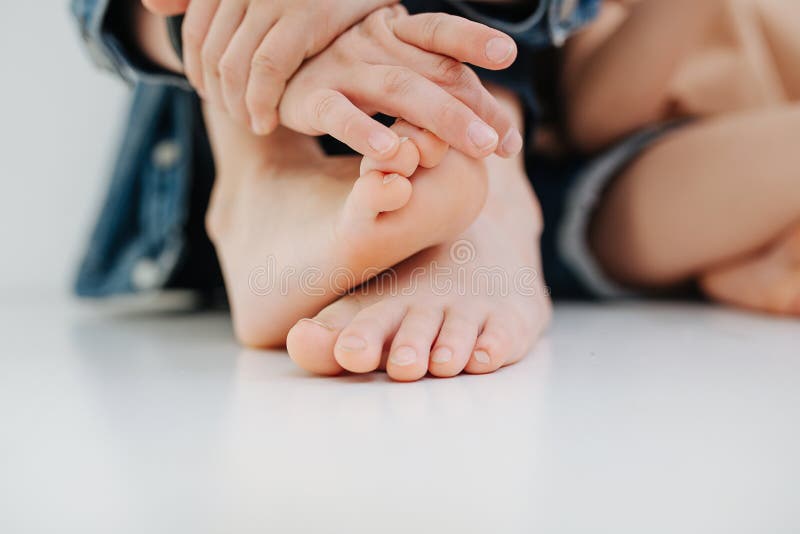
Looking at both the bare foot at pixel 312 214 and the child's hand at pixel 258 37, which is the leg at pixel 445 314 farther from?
the child's hand at pixel 258 37

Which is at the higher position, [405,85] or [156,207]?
[405,85]

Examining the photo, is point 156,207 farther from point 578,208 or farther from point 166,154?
point 578,208

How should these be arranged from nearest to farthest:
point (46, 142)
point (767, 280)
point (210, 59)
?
point (210, 59)
point (767, 280)
point (46, 142)

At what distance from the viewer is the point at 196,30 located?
570 millimetres

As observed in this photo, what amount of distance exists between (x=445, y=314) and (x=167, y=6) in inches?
12.2

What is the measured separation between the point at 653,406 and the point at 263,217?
351 mm

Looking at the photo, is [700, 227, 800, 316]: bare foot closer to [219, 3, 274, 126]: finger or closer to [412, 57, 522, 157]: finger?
[412, 57, 522, 157]: finger

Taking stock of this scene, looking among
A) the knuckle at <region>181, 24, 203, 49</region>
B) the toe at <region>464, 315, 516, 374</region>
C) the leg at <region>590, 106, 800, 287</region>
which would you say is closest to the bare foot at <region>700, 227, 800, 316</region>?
the leg at <region>590, 106, 800, 287</region>

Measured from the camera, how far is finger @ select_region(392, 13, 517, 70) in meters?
0.48

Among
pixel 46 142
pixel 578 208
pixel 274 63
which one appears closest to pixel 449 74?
pixel 274 63

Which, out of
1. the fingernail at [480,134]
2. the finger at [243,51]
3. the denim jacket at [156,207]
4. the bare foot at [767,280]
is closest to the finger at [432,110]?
the fingernail at [480,134]

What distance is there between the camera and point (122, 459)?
0.36 m

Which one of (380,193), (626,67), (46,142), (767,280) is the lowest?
(46,142)

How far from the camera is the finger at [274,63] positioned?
0.54 metres
